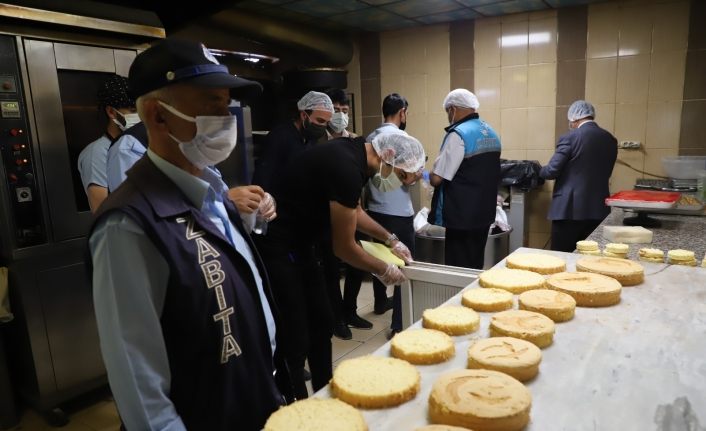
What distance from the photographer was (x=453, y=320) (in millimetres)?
1320

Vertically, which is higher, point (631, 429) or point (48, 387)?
point (631, 429)

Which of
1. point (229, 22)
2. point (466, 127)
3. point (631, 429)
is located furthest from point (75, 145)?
point (631, 429)

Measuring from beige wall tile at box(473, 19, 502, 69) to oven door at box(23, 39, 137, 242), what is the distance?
347 centimetres

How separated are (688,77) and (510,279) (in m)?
3.66

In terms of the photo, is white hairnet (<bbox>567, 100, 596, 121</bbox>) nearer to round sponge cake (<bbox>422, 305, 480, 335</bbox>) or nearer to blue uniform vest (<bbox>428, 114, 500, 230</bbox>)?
blue uniform vest (<bbox>428, 114, 500, 230</bbox>)

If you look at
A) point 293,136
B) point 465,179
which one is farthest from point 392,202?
point 293,136

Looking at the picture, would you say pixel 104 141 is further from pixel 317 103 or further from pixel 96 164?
pixel 317 103

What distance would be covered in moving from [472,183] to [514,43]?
240 cm

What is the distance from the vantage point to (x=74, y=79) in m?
2.50

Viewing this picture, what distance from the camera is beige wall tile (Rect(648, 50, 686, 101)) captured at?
4039mm

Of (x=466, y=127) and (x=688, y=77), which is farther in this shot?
(x=688, y=77)

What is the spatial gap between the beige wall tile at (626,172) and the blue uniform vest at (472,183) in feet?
6.66

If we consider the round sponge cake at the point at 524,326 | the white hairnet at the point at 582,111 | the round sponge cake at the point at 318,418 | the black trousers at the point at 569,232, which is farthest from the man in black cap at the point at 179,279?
the white hairnet at the point at 582,111

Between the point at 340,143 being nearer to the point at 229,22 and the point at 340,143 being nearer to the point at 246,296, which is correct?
the point at 246,296
